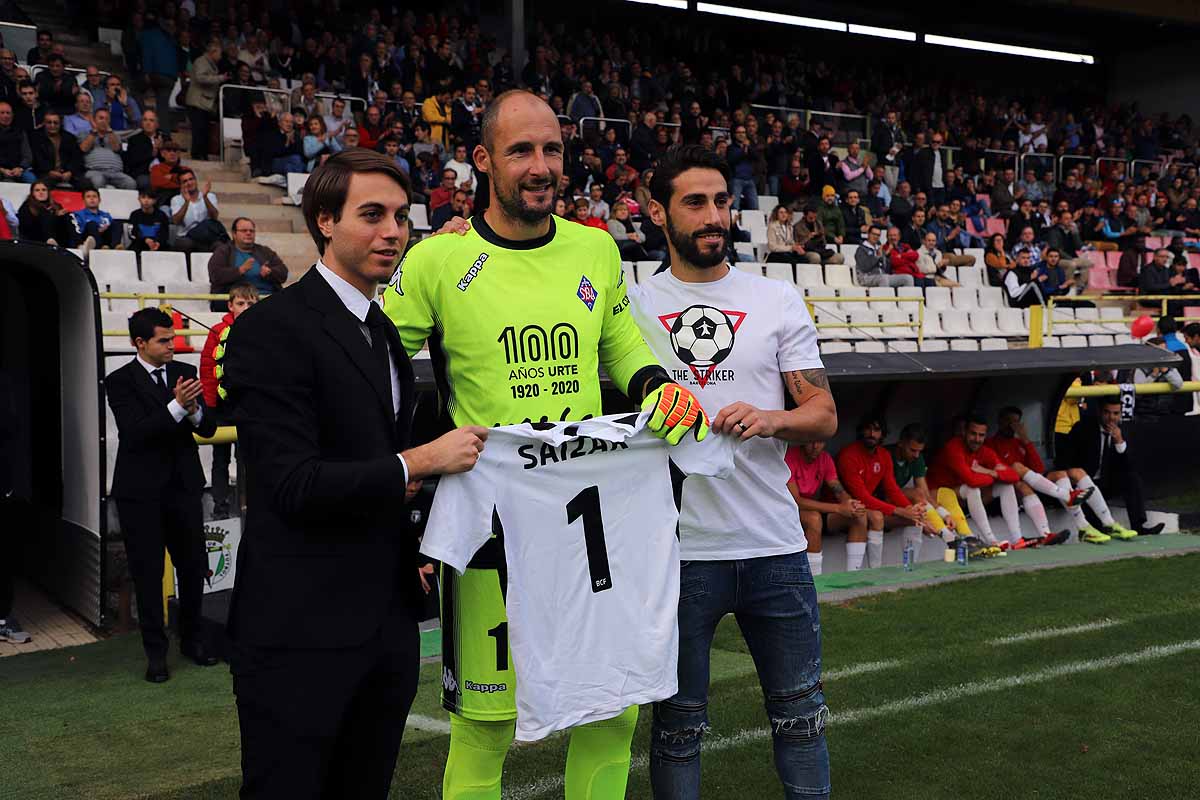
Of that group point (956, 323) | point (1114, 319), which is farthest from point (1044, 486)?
point (1114, 319)

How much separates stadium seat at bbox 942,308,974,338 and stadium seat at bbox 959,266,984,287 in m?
2.10

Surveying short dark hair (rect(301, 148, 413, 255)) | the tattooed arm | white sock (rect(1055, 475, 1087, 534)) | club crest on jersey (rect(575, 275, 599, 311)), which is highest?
short dark hair (rect(301, 148, 413, 255))

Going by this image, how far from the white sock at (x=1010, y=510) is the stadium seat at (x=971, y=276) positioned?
8506 mm

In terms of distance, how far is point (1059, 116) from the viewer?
94.6ft

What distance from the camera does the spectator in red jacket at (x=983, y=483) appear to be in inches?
431

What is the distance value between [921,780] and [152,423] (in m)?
4.30

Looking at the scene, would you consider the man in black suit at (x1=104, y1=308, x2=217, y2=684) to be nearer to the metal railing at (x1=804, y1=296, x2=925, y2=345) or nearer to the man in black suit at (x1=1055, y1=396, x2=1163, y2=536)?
the man in black suit at (x1=1055, y1=396, x2=1163, y2=536)

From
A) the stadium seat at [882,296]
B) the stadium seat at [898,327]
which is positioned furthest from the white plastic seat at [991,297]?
the stadium seat at [898,327]

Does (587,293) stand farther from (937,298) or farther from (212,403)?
(937,298)

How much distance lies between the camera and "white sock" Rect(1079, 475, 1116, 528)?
1147 cm

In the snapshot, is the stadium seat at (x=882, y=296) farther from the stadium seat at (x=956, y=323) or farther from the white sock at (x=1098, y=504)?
the white sock at (x=1098, y=504)

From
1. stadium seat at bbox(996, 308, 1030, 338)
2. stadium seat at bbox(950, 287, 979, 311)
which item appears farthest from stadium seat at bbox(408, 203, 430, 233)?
stadium seat at bbox(996, 308, 1030, 338)

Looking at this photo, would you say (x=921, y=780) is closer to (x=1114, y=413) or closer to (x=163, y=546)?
(x=163, y=546)

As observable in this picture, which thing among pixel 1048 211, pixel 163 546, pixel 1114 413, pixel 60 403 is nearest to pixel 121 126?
pixel 60 403
